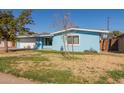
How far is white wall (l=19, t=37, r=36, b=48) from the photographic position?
40.7 metres

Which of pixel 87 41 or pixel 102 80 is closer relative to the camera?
pixel 102 80

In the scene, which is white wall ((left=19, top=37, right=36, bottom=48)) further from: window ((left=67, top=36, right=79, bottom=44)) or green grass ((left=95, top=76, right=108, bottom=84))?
green grass ((left=95, top=76, right=108, bottom=84))

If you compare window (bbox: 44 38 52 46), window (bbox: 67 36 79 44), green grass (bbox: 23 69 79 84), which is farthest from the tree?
green grass (bbox: 23 69 79 84)

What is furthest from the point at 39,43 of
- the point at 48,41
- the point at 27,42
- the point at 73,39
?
the point at 73,39

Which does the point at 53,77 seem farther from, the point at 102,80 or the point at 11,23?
the point at 11,23

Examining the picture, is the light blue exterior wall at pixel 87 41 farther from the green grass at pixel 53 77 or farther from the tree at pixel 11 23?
the green grass at pixel 53 77

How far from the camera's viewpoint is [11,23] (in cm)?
2681

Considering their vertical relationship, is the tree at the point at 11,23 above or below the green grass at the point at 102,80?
above

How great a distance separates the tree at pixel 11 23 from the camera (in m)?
26.8

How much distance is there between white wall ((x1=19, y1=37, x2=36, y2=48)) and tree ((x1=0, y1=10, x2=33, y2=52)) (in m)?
12.3

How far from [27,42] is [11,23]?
1495 centimetres

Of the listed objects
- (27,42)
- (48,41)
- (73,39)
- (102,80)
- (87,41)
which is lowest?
(27,42)

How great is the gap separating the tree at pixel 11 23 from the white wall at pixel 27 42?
40.3 feet

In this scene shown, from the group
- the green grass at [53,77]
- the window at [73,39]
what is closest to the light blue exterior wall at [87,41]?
the window at [73,39]
